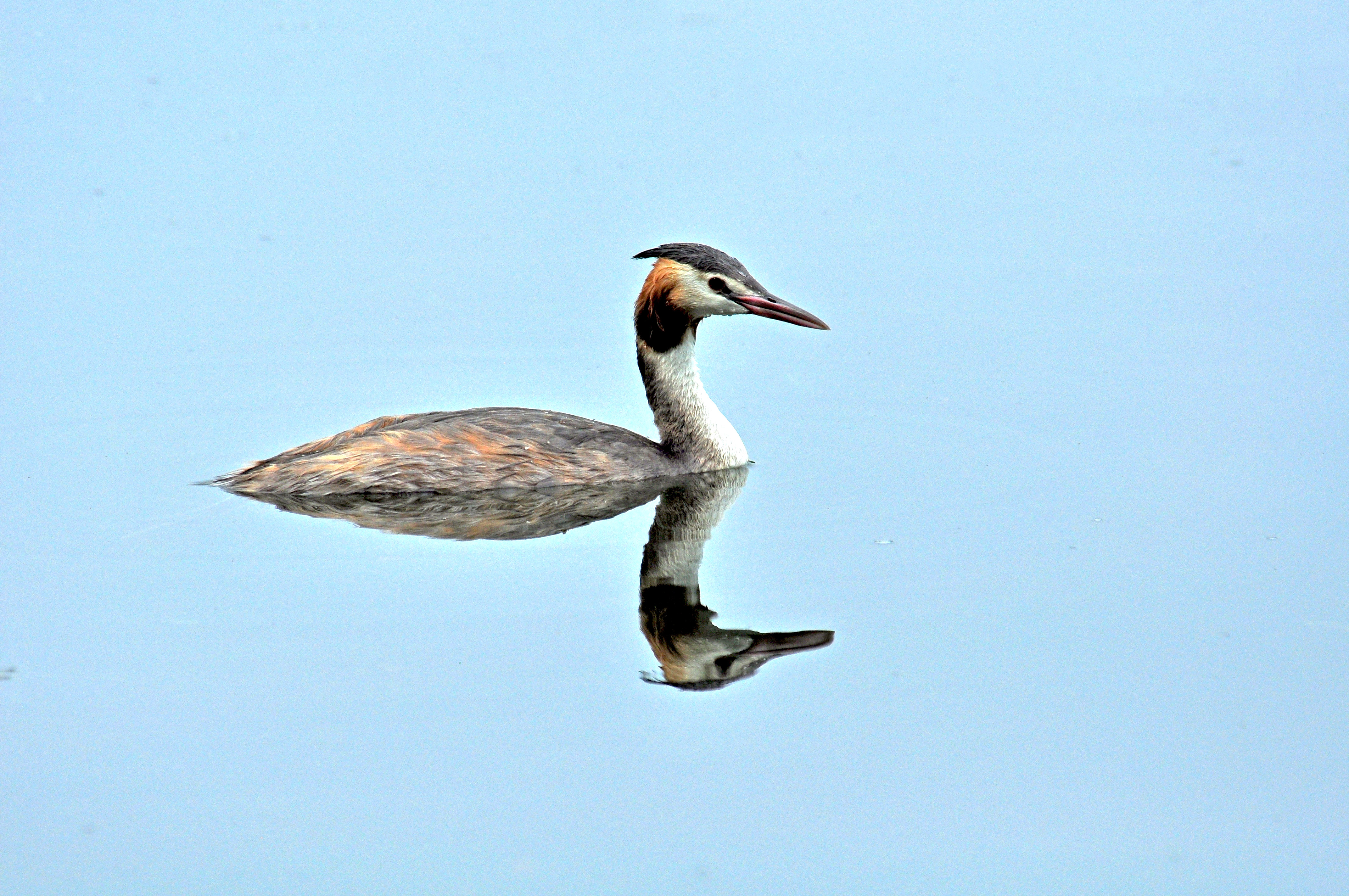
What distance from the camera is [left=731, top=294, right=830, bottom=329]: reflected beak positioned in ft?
38.1

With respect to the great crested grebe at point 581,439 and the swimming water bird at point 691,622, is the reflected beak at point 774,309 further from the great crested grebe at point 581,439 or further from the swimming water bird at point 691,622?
the swimming water bird at point 691,622

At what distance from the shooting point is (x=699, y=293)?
38.3 ft

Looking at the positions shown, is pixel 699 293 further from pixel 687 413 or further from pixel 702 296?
pixel 687 413

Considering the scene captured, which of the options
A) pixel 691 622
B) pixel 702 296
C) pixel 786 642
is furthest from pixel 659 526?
pixel 786 642

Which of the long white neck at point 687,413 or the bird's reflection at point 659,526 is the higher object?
the long white neck at point 687,413

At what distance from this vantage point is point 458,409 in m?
12.0

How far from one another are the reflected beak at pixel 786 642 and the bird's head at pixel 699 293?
296 cm

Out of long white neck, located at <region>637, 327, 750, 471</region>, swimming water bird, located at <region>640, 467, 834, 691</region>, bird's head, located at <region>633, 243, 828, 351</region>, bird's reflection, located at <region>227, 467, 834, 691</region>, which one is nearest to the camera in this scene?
swimming water bird, located at <region>640, 467, 834, 691</region>

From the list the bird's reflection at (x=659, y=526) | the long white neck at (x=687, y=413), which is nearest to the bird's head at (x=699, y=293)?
the long white neck at (x=687, y=413)

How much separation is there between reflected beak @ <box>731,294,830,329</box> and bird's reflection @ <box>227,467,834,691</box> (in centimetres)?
102

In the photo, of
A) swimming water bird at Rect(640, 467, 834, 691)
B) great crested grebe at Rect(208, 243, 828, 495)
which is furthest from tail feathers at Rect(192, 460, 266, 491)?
A: swimming water bird at Rect(640, 467, 834, 691)

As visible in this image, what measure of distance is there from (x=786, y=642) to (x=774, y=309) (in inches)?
129

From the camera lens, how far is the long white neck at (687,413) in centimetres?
1176

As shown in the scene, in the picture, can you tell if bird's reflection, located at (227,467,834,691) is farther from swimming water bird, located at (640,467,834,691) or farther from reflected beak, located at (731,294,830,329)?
reflected beak, located at (731,294,830,329)
